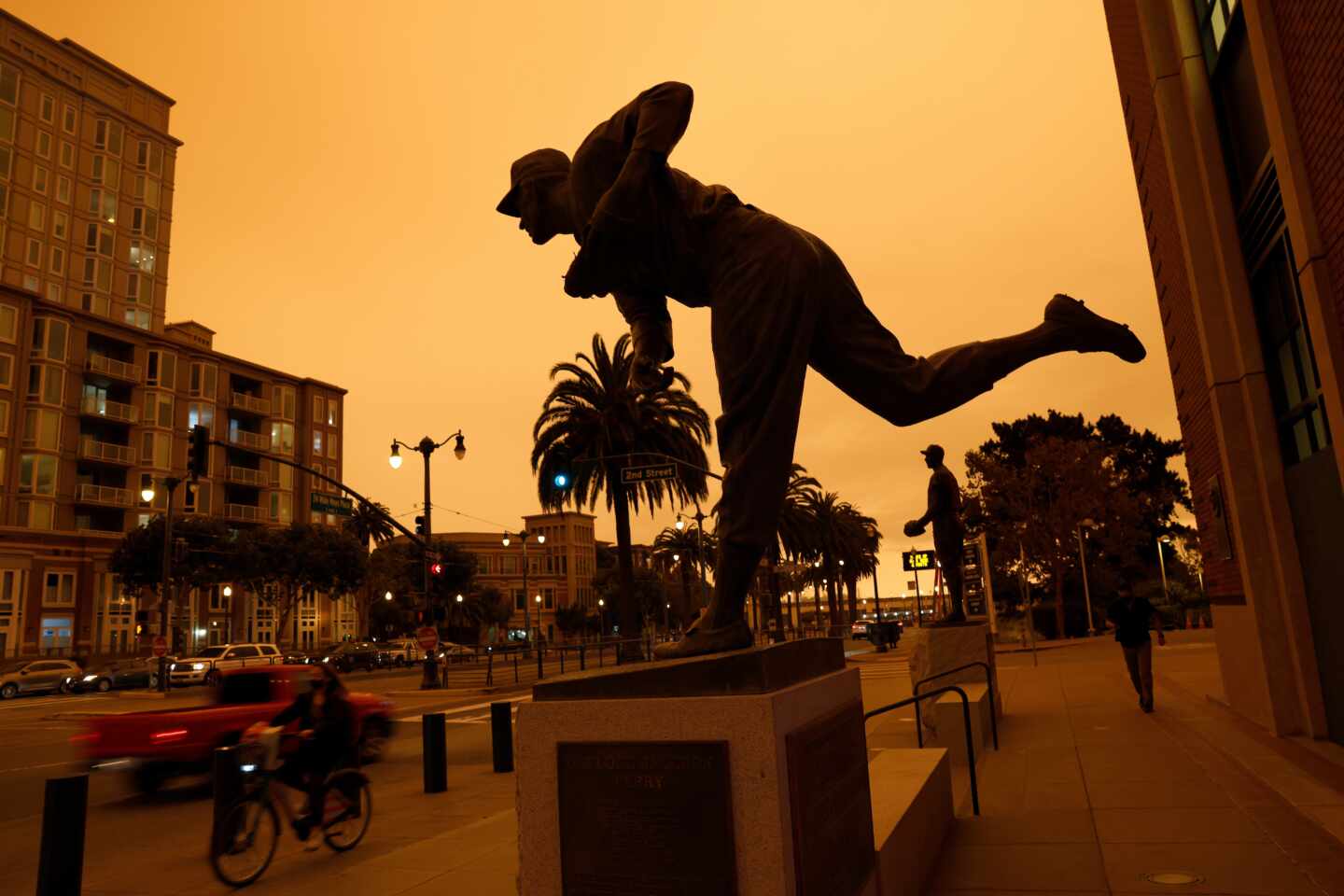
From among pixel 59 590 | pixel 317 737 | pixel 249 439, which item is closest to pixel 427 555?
pixel 317 737

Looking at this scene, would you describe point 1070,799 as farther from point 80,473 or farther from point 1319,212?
point 80,473

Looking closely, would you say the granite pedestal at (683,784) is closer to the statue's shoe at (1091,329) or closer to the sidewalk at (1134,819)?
the statue's shoe at (1091,329)

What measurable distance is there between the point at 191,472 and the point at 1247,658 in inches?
886

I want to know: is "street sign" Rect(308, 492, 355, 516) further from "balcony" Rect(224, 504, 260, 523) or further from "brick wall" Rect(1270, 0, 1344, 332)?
"balcony" Rect(224, 504, 260, 523)

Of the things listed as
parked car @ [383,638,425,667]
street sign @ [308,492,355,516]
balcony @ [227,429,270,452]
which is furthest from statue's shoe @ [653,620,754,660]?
balcony @ [227,429,270,452]

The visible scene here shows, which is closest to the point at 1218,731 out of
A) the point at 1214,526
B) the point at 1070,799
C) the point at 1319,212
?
the point at 1214,526

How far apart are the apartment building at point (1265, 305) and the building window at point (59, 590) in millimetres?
60584

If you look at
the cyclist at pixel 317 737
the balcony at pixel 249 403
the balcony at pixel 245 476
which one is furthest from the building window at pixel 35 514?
the cyclist at pixel 317 737

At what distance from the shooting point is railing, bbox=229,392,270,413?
229ft

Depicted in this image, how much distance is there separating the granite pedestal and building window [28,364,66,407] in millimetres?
63474

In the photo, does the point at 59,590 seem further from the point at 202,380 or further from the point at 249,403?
the point at 249,403

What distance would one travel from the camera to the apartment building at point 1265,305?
7.21m

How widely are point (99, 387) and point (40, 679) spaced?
28.2 meters

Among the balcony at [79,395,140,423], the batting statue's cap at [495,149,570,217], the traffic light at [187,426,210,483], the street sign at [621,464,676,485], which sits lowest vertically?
the batting statue's cap at [495,149,570,217]
